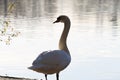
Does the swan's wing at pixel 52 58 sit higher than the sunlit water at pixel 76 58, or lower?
higher

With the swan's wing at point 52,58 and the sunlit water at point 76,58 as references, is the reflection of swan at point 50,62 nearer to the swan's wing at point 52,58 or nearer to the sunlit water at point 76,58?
the swan's wing at point 52,58

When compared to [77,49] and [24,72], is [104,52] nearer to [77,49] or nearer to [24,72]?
[77,49]

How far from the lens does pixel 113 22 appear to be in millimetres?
52062

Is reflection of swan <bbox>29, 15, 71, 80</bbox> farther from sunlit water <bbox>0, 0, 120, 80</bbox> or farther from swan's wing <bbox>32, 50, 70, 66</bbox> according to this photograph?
sunlit water <bbox>0, 0, 120, 80</bbox>

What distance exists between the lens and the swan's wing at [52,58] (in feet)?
31.3

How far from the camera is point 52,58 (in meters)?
9.70

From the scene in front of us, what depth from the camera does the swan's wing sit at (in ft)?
31.3

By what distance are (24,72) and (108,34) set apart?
67.6ft

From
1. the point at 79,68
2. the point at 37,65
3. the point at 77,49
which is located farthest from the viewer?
the point at 77,49

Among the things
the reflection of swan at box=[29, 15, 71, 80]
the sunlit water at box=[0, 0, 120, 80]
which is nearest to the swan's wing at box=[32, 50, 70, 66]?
the reflection of swan at box=[29, 15, 71, 80]

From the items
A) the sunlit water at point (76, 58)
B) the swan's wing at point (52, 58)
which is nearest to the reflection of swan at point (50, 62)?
the swan's wing at point (52, 58)

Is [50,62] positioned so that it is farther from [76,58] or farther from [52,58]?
[76,58]

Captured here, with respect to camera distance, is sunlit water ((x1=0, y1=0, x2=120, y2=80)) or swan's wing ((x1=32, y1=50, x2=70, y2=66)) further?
sunlit water ((x1=0, y1=0, x2=120, y2=80))

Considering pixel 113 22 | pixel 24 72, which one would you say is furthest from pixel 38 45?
pixel 113 22
